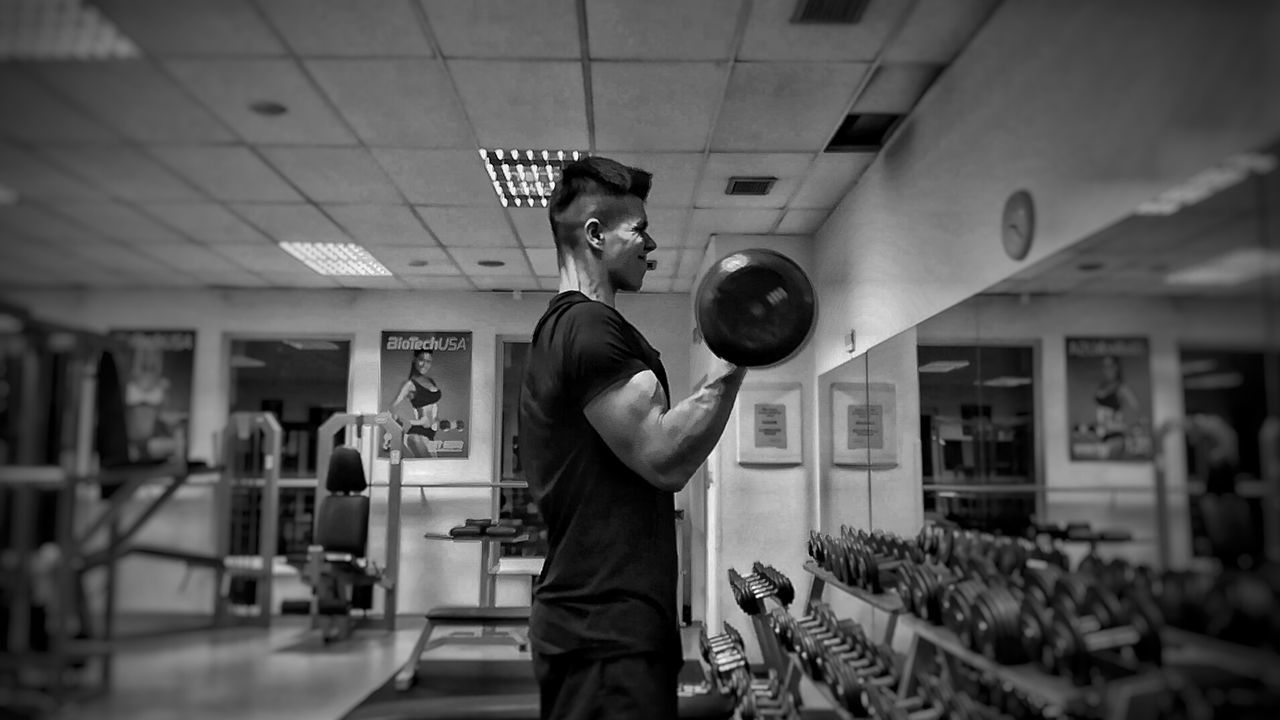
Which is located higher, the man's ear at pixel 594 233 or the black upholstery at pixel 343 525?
the man's ear at pixel 594 233

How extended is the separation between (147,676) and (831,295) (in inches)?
115

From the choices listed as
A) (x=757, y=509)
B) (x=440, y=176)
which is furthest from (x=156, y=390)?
(x=757, y=509)

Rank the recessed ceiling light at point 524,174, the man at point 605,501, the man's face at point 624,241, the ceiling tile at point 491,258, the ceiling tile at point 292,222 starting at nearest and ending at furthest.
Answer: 1. the man at point 605,501
2. the man's face at point 624,241
3. the ceiling tile at point 292,222
4. the ceiling tile at point 491,258
5. the recessed ceiling light at point 524,174

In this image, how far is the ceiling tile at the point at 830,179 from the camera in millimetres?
3193

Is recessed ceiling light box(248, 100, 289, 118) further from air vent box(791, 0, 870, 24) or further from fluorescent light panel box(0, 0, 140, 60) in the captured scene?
→ air vent box(791, 0, 870, 24)

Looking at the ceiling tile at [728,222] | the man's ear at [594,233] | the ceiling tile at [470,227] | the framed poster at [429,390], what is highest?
→ the ceiling tile at [728,222]

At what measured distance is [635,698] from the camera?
1.23 m

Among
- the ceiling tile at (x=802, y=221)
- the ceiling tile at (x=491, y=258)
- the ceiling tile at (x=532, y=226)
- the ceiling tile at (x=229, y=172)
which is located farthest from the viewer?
the ceiling tile at (x=802, y=221)

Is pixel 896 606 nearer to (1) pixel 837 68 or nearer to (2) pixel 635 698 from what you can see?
(2) pixel 635 698

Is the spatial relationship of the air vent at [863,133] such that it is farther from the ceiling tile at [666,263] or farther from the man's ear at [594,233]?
the man's ear at [594,233]

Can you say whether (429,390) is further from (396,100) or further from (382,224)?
(396,100)

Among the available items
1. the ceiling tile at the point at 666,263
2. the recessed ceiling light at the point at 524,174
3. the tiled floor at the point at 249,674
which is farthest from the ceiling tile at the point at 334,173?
the tiled floor at the point at 249,674

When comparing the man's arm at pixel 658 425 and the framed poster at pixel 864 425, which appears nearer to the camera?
the man's arm at pixel 658 425

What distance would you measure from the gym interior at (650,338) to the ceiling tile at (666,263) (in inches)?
1.3
